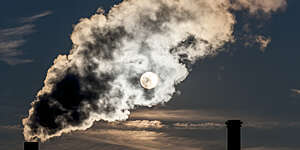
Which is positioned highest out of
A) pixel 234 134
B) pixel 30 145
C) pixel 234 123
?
pixel 234 123

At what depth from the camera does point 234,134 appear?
562 inches

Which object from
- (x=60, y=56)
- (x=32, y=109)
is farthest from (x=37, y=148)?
(x=60, y=56)

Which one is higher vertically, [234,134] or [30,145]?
[234,134]

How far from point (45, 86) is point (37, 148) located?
3.58 m

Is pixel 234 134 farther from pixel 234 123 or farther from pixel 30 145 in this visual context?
pixel 30 145

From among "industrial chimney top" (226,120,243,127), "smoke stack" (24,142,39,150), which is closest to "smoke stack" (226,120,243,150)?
"industrial chimney top" (226,120,243,127)

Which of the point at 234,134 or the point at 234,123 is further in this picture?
the point at 234,123

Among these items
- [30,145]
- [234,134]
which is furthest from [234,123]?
[30,145]

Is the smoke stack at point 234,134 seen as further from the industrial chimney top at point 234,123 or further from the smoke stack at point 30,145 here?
the smoke stack at point 30,145

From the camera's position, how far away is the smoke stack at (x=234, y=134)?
14.1m

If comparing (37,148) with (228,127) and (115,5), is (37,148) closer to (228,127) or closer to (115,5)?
(115,5)

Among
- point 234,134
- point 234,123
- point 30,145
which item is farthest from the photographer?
point 30,145

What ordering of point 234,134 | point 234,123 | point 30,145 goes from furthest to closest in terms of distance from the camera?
point 30,145 → point 234,123 → point 234,134

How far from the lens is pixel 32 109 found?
13.6 metres
